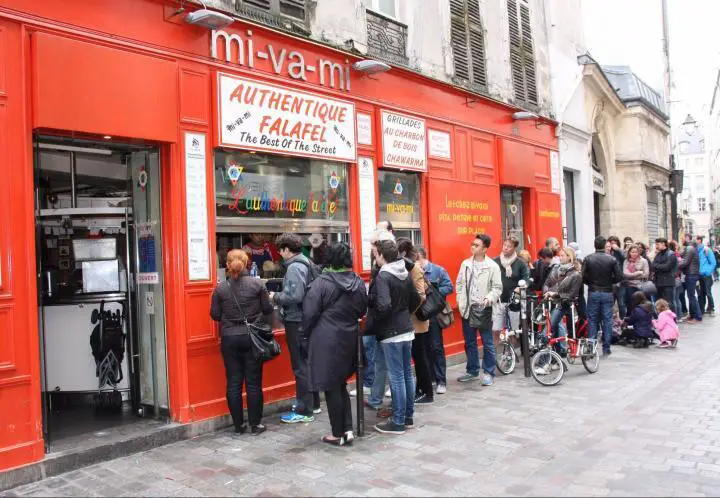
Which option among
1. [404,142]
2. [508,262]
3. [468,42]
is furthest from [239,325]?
[468,42]

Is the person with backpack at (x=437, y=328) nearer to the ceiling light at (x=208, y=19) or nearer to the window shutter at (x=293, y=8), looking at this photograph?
the window shutter at (x=293, y=8)

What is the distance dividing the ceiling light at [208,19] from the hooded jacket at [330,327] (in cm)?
268

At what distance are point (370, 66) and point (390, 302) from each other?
350 cm

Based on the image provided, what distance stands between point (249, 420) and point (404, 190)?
4301 millimetres

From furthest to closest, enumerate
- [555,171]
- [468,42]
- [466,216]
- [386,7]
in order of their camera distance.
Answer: [555,171], [468,42], [466,216], [386,7]

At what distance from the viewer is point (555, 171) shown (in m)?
13.1

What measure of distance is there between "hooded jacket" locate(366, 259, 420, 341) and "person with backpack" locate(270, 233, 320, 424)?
2.46 feet

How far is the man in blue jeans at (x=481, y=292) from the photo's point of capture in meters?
7.83

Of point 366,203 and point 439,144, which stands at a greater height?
point 439,144

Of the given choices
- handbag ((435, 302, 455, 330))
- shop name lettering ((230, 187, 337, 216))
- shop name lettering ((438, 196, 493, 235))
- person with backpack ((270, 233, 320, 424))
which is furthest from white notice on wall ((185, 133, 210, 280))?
shop name lettering ((438, 196, 493, 235))

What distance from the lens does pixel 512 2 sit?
1212cm

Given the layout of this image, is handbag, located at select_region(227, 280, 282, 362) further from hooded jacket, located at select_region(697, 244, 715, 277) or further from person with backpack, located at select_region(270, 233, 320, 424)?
hooded jacket, located at select_region(697, 244, 715, 277)

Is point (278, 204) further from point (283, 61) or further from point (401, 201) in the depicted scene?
point (401, 201)

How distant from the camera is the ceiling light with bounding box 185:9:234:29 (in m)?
5.98
